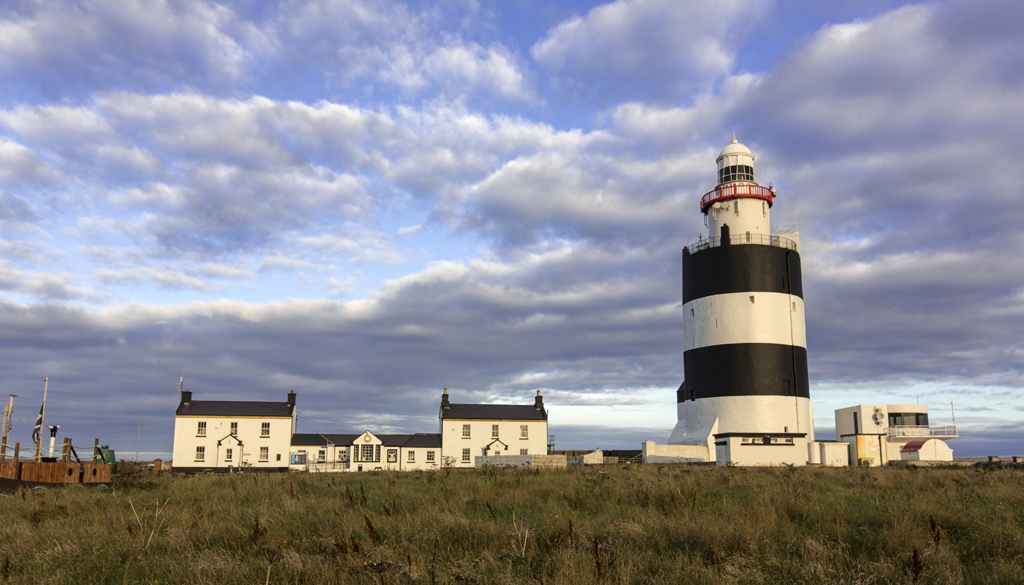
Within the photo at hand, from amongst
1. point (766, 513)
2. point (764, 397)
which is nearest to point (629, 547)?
point (766, 513)

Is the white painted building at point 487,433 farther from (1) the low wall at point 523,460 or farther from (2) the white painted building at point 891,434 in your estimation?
(2) the white painted building at point 891,434

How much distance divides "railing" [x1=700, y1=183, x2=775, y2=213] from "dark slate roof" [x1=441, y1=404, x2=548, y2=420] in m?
29.0

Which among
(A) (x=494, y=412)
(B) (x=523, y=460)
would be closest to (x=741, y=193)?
(B) (x=523, y=460)

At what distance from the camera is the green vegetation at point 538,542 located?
22.3 ft

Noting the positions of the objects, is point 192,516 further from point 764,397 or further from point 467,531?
point 764,397

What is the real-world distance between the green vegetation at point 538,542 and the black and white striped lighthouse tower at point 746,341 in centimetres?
2847

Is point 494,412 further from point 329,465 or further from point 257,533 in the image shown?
point 257,533

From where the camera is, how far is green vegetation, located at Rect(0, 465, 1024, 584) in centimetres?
680

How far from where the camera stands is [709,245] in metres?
44.8

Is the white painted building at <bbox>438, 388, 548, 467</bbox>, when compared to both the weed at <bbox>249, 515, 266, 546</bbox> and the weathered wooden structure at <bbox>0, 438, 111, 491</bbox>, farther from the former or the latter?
the weed at <bbox>249, 515, 266, 546</bbox>

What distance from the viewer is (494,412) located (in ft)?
215

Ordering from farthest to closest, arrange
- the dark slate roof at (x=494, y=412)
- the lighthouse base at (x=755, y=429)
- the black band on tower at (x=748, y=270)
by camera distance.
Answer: the dark slate roof at (x=494, y=412) → the black band on tower at (x=748, y=270) → the lighthouse base at (x=755, y=429)

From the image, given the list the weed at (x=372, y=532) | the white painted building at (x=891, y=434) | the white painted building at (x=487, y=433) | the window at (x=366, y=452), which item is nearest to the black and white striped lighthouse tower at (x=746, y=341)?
the white painted building at (x=891, y=434)

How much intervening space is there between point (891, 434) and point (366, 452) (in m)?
43.7
